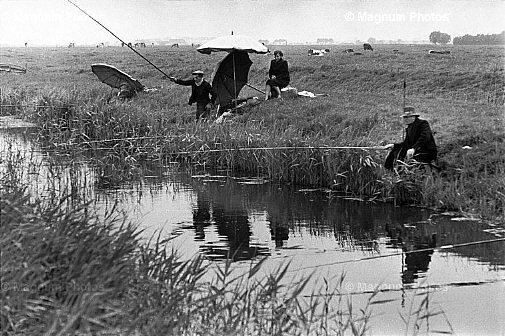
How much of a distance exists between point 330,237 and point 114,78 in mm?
16021

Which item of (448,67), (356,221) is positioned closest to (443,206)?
(356,221)

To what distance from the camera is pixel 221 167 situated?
1739 centimetres

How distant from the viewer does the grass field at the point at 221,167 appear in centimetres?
568

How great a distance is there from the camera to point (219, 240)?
11523 mm

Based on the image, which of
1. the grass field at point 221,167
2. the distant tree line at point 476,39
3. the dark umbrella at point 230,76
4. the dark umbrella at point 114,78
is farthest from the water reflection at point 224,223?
the distant tree line at point 476,39

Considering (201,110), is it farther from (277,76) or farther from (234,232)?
(234,232)

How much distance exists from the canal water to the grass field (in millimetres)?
348

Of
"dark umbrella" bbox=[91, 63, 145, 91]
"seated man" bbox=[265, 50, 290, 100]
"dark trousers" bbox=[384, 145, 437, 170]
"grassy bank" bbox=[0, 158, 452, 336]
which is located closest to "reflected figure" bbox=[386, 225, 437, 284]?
"dark trousers" bbox=[384, 145, 437, 170]

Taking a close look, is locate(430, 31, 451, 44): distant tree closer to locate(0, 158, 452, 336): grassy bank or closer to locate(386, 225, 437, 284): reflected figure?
locate(386, 225, 437, 284): reflected figure

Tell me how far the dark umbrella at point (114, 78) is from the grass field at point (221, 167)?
55 centimetres

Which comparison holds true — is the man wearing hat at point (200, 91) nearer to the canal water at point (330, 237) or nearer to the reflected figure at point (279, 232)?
the canal water at point (330, 237)

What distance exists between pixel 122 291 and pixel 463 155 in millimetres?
9476

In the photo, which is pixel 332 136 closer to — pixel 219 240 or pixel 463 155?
pixel 463 155

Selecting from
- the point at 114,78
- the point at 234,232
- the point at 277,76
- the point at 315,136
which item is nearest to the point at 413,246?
the point at 234,232
